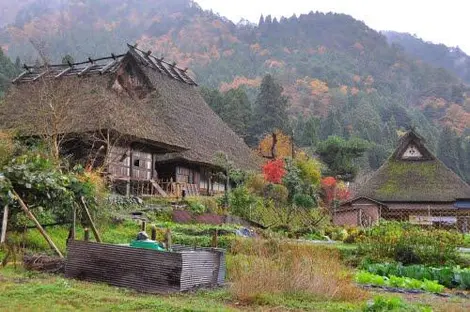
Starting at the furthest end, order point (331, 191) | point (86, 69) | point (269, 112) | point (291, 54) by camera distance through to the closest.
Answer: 1. point (291, 54)
2. point (269, 112)
3. point (331, 191)
4. point (86, 69)

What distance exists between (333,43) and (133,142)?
8192 centimetres

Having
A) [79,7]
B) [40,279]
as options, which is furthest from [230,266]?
[79,7]

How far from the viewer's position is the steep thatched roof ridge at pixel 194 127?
92.2 ft

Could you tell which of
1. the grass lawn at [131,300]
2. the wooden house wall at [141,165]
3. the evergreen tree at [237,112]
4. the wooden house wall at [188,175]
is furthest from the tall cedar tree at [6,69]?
the grass lawn at [131,300]

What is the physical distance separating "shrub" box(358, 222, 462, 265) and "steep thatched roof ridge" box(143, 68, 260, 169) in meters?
14.2

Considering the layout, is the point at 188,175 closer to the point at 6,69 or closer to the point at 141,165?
the point at 141,165

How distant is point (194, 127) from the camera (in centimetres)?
3036

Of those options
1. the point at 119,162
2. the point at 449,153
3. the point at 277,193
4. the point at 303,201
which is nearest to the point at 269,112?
the point at 449,153

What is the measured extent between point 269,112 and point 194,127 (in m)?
21.6

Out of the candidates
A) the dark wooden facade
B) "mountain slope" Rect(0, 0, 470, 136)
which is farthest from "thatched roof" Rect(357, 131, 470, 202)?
"mountain slope" Rect(0, 0, 470, 136)

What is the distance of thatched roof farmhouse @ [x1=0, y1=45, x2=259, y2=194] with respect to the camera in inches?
883

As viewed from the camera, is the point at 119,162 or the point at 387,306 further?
the point at 119,162

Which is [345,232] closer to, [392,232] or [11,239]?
Answer: [392,232]

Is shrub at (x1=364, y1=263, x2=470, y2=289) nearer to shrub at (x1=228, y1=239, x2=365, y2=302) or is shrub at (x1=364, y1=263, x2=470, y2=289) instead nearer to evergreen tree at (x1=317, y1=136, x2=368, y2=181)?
shrub at (x1=228, y1=239, x2=365, y2=302)
